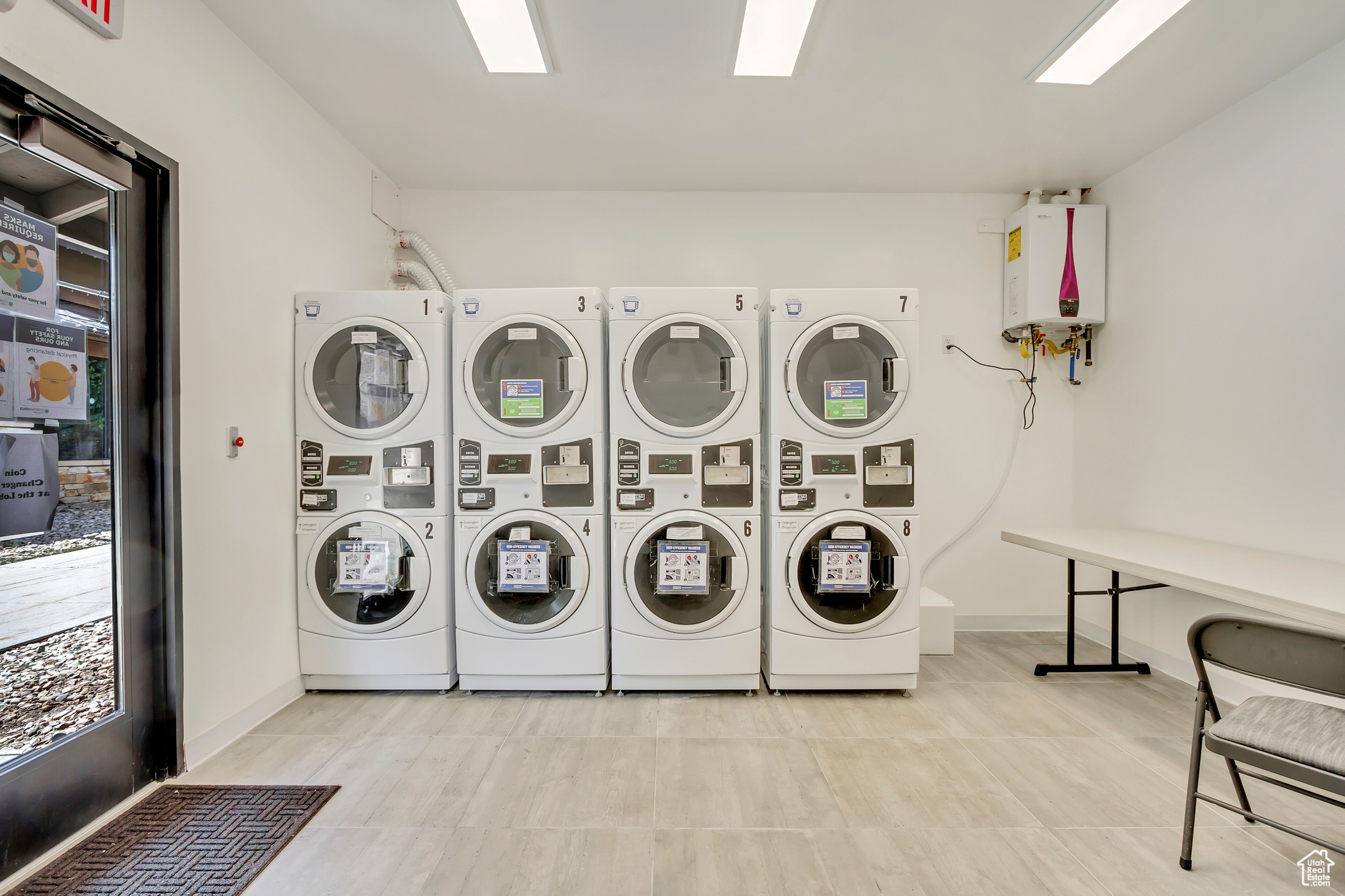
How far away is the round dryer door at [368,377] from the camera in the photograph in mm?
2727

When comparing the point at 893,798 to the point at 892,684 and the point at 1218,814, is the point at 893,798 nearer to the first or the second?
the point at 892,684

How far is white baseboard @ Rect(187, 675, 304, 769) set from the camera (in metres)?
2.15

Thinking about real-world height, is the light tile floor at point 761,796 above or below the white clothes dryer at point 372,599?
below

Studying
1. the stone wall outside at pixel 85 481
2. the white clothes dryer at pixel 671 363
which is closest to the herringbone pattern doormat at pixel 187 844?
the stone wall outside at pixel 85 481

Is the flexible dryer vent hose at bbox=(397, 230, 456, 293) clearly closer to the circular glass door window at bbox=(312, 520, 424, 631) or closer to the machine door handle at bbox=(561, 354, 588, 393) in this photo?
the machine door handle at bbox=(561, 354, 588, 393)

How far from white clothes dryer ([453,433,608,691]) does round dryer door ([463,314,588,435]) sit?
12cm

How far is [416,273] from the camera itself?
352 centimetres

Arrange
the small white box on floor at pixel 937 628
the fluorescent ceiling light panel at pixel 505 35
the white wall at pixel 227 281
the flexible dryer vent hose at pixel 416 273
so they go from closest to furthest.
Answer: the white wall at pixel 227 281, the fluorescent ceiling light panel at pixel 505 35, the small white box on floor at pixel 937 628, the flexible dryer vent hose at pixel 416 273

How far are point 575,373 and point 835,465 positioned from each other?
1.35 m

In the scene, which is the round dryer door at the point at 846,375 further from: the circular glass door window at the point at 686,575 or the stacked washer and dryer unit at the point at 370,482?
the stacked washer and dryer unit at the point at 370,482

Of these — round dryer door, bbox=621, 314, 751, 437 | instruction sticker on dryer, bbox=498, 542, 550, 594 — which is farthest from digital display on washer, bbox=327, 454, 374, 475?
round dryer door, bbox=621, 314, 751, 437

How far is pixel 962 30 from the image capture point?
2.23 metres

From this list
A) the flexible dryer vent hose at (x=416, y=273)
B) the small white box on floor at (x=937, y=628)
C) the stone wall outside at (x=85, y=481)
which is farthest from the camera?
the flexible dryer vent hose at (x=416, y=273)

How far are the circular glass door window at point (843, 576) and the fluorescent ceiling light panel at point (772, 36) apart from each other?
6.81 ft
